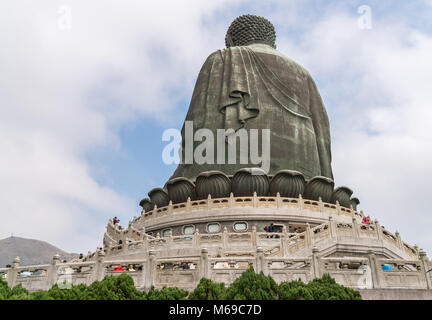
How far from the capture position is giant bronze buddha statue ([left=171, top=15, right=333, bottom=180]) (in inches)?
1062

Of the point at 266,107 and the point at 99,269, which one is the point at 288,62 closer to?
the point at 266,107

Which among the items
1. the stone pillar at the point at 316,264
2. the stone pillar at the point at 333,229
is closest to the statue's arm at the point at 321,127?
the stone pillar at the point at 333,229

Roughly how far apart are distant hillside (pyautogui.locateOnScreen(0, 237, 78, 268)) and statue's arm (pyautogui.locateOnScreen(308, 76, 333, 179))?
10755cm

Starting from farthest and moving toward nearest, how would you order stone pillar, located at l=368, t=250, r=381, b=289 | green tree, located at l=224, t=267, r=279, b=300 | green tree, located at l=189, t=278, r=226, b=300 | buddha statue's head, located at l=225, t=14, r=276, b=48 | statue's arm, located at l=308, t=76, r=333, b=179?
buddha statue's head, located at l=225, t=14, r=276, b=48
statue's arm, located at l=308, t=76, r=333, b=179
stone pillar, located at l=368, t=250, r=381, b=289
green tree, located at l=189, t=278, r=226, b=300
green tree, located at l=224, t=267, r=279, b=300

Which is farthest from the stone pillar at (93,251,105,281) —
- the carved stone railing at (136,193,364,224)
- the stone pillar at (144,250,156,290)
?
the carved stone railing at (136,193,364,224)

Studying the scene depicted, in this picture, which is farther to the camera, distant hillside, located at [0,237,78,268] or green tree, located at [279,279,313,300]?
distant hillside, located at [0,237,78,268]

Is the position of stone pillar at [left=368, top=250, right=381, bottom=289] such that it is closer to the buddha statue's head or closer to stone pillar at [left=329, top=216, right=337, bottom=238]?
stone pillar at [left=329, top=216, right=337, bottom=238]

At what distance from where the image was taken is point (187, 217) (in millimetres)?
20094

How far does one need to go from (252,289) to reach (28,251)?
142 metres

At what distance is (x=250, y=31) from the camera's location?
114 feet

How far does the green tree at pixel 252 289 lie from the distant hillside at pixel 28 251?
405 feet

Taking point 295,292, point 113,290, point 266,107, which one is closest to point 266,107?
point 266,107
